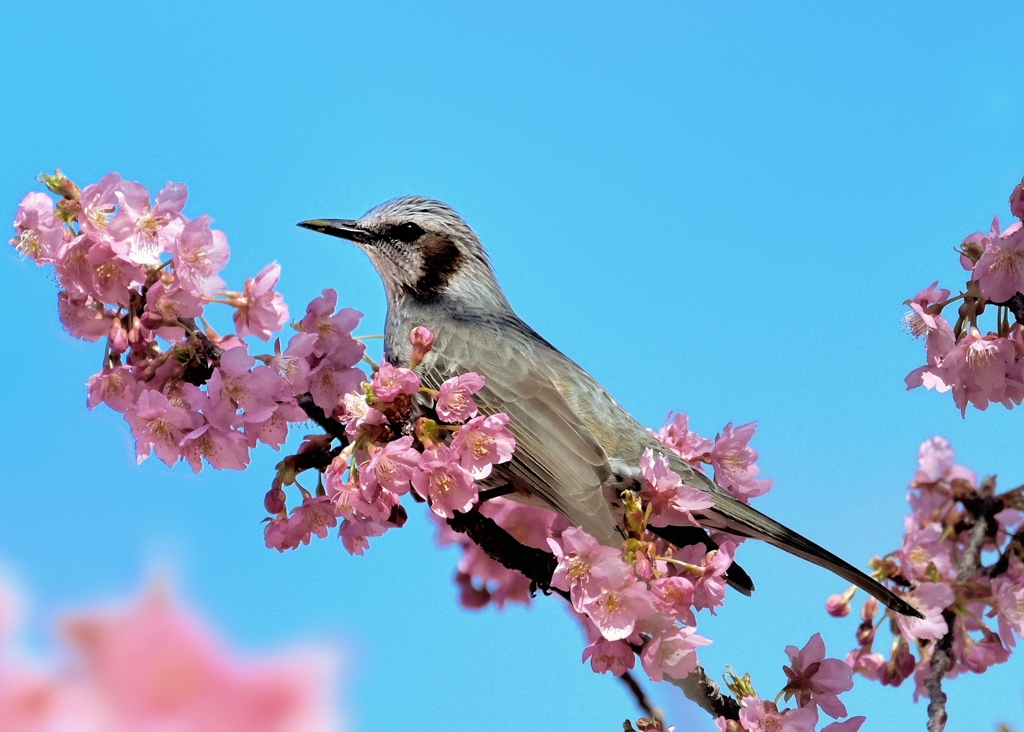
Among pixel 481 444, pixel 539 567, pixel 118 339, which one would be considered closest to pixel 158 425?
pixel 118 339

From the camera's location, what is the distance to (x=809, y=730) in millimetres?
2730

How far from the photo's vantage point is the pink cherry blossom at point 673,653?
2.70m

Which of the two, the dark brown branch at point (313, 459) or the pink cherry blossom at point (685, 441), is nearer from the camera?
the dark brown branch at point (313, 459)

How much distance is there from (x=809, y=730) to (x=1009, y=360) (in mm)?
1488

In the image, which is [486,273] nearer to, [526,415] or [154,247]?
[526,415]

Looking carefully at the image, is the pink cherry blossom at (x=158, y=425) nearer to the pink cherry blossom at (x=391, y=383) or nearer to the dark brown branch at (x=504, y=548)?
the pink cherry blossom at (x=391, y=383)

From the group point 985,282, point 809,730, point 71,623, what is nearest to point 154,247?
point 71,623

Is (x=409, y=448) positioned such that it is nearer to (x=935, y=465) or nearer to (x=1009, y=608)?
(x=1009, y=608)

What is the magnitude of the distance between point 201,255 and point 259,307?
0.24m

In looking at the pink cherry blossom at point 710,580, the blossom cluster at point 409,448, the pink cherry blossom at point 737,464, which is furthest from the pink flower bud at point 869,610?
the blossom cluster at point 409,448

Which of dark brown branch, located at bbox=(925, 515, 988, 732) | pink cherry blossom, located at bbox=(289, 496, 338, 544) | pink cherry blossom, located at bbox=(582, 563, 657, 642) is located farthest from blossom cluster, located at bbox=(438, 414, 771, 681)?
dark brown branch, located at bbox=(925, 515, 988, 732)

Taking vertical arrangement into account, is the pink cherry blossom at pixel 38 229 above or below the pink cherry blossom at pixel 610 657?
above

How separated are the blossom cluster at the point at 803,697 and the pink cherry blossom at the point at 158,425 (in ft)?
6.16

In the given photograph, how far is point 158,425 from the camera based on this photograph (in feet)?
9.35
